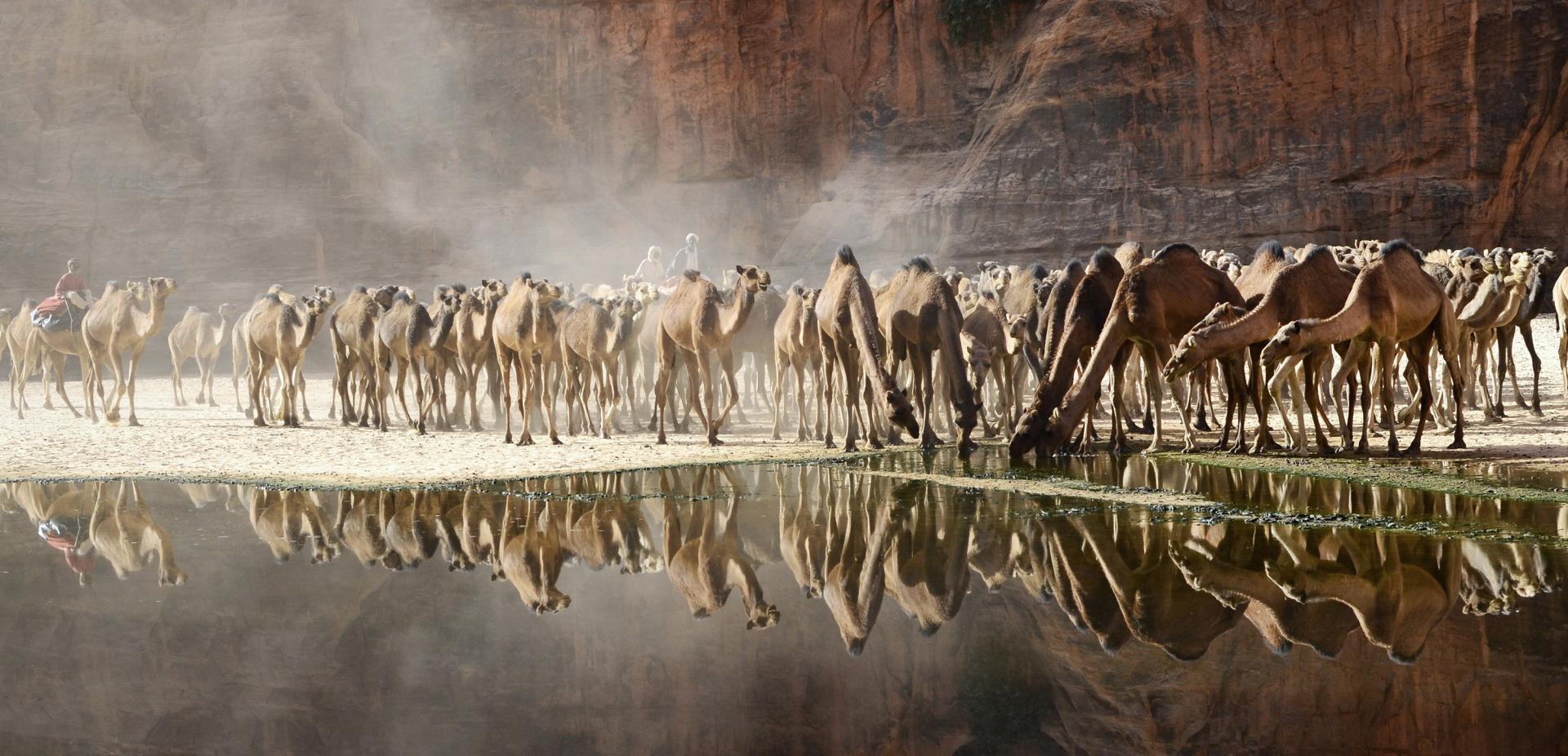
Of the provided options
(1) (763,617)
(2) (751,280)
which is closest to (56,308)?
(2) (751,280)

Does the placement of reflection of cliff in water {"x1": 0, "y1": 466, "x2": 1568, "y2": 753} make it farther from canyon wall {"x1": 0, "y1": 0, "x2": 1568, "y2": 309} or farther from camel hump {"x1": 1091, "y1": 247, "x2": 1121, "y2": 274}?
canyon wall {"x1": 0, "y1": 0, "x2": 1568, "y2": 309}

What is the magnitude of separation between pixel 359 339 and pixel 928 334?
423 inches

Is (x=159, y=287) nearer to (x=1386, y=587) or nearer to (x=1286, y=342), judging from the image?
(x=1286, y=342)

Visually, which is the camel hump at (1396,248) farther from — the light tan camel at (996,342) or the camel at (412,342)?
the camel at (412,342)

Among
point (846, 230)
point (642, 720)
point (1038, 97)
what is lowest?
point (642, 720)

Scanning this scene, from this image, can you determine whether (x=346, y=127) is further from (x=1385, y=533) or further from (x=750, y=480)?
(x=1385, y=533)

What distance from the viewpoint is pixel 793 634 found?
23.9 feet

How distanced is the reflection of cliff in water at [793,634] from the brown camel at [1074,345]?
380 cm

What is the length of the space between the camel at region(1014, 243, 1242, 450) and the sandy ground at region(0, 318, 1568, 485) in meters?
1.94

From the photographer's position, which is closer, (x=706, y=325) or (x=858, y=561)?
(x=858, y=561)

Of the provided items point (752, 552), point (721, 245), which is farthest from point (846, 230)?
point (752, 552)

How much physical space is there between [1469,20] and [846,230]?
798 inches

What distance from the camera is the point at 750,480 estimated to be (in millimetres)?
13750

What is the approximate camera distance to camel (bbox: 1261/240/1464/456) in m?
13.8
